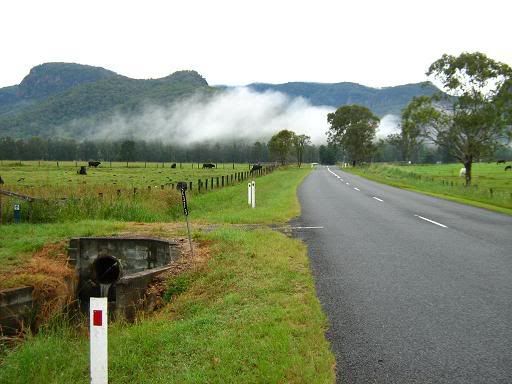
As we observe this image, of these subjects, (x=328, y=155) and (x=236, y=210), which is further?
(x=328, y=155)

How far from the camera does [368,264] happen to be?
27.9 feet

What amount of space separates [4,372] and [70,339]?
1.47 m

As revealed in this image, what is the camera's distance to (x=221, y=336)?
5113 millimetres

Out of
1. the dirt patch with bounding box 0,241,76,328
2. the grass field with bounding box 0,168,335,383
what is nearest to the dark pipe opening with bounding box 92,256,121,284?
the dirt patch with bounding box 0,241,76,328

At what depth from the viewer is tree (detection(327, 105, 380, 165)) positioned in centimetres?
8662

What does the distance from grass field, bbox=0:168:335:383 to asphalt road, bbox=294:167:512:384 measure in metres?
0.37

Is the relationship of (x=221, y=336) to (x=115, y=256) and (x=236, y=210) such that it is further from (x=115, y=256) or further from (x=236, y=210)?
(x=236, y=210)

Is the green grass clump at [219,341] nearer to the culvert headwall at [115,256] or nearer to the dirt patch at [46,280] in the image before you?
the dirt patch at [46,280]

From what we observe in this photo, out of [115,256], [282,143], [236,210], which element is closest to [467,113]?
[236,210]

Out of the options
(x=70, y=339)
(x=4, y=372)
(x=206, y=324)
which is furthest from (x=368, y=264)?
(x=4, y=372)

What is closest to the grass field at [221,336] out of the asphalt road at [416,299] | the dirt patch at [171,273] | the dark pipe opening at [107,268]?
the dirt patch at [171,273]

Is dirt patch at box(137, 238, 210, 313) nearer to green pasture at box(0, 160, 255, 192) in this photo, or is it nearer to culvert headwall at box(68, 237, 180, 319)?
culvert headwall at box(68, 237, 180, 319)

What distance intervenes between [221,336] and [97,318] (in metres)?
1.54

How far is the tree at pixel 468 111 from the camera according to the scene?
105ft
